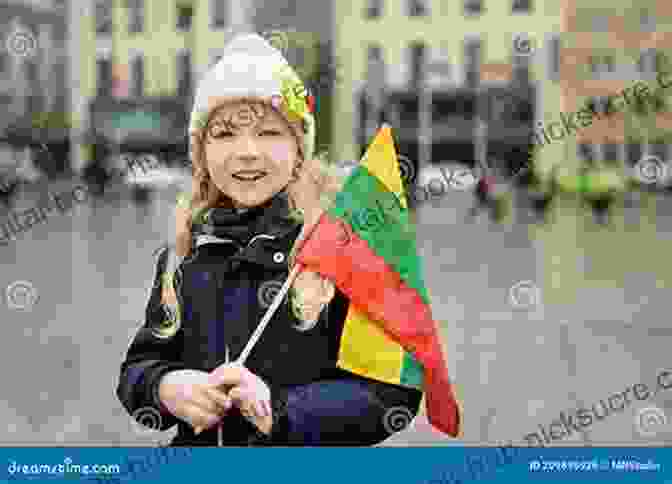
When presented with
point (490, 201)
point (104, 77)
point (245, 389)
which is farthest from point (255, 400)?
point (104, 77)

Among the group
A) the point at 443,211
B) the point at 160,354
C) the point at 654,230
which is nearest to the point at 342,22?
the point at 443,211

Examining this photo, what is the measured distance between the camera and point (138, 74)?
44.2m

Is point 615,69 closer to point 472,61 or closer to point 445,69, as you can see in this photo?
point 472,61

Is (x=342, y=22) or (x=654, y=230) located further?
(x=342, y=22)

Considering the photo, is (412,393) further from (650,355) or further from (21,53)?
(650,355)

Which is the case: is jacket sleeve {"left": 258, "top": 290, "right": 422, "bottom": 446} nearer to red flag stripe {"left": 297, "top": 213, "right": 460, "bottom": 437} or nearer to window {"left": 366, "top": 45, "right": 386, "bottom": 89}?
red flag stripe {"left": 297, "top": 213, "right": 460, "bottom": 437}

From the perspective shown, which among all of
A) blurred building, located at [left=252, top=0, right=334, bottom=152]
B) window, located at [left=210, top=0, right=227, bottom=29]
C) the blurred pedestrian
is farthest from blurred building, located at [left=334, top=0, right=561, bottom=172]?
the blurred pedestrian

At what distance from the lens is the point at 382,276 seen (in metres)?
2.25

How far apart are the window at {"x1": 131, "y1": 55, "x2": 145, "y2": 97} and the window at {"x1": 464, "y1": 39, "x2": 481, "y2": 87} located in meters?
11.7

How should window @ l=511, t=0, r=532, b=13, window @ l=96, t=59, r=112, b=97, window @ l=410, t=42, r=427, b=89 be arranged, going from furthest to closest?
window @ l=410, t=42, r=427, b=89, window @ l=511, t=0, r=532, b=13, window @ l=96, t=59, r=112, b=97

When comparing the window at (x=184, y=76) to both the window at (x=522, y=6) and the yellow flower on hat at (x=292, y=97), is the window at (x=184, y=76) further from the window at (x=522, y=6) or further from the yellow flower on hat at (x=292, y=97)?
the yellow flower on hat at (x=292, y=97)

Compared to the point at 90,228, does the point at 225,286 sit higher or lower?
higher

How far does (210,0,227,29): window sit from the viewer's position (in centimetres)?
4044

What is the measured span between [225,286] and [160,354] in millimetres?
190
